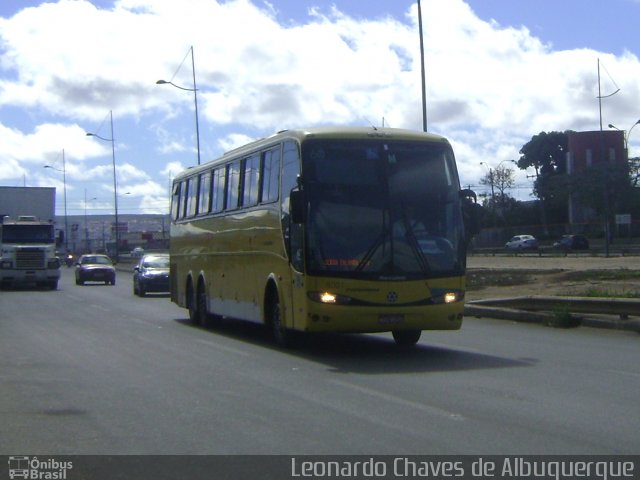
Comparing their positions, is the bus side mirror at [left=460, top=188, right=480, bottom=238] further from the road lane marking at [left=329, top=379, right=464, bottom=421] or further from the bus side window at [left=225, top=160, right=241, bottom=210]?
the bus side window at [left=225, top=160, right=241, bottom=210]

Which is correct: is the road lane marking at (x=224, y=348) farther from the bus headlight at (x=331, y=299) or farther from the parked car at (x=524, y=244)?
the parked car at (x=524, y=244)

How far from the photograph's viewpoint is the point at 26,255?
45781 millimetres

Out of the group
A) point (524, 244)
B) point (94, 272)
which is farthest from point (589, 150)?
point (94, 272)

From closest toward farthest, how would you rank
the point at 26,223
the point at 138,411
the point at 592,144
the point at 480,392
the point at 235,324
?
the point at 138,411 → the point at 480,392 → the point at 235,324 → the point at 26,223 → the point at 592,144

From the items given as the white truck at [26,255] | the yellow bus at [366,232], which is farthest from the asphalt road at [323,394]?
the white truck at [26,255]

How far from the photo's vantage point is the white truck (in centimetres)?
4562

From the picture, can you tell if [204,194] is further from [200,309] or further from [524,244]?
[524,244]

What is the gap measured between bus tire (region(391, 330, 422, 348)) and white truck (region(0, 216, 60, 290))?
104 ft

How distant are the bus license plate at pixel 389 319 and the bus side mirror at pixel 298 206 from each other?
185 cm

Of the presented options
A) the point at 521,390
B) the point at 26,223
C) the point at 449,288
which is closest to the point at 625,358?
the point at 449,288

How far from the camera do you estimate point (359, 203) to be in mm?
15227

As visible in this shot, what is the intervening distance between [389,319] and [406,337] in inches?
87.6

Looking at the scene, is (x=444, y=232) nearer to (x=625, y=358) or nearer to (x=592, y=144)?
(x=625, y=358)
